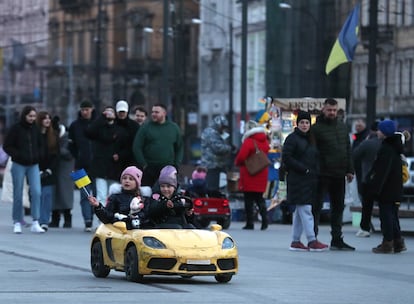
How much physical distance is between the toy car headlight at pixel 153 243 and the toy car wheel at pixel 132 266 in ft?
0.43

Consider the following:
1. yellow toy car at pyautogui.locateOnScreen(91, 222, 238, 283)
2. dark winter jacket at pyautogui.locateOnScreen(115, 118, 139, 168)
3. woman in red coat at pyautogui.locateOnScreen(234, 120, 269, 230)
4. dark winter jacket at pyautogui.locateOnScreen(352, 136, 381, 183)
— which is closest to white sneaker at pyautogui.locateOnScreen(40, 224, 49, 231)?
dark winter jacket at pyautogui.locateOnScreen(115, 118, 139, 168)

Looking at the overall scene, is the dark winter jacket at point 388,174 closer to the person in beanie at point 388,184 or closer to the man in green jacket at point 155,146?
the person in beanie at point 388,184

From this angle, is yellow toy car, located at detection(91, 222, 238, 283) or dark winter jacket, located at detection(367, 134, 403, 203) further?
dark winter jacket, located at detection(367, 134, 403, 203)

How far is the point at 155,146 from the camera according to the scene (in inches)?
858

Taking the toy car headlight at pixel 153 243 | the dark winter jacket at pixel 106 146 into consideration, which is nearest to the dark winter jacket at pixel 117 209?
the toy car headlight at pixel 153 243

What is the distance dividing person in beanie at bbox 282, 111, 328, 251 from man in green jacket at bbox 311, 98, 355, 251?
17 cm

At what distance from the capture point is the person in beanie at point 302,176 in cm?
1961

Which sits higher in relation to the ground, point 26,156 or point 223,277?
point 26,156

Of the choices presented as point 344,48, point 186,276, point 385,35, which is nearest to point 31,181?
point 186,276

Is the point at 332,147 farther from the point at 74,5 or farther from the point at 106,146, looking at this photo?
the point at 74,5

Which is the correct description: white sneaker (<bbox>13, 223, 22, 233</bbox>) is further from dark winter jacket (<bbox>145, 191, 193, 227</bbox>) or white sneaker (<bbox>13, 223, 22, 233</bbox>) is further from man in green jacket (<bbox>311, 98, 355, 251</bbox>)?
dark winter jacket (<bbox>145, 191, 193, 227</bbox>)

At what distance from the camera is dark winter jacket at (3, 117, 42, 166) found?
75.2 ft

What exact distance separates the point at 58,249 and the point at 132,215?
4.20m

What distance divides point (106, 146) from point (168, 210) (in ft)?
26.3
